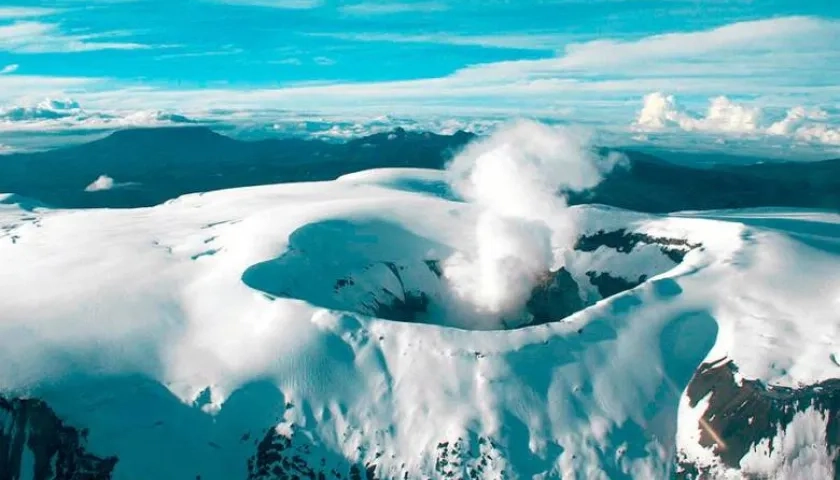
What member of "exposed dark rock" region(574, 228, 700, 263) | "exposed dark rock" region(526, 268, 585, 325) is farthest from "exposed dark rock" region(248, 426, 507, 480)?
"exposed dark rock" region(574, 228, 700, 263)

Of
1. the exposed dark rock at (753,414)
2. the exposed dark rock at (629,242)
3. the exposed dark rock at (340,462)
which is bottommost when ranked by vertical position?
the exposed dark rock at (340,462)

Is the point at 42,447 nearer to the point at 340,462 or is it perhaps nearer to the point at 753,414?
the point at 340,462

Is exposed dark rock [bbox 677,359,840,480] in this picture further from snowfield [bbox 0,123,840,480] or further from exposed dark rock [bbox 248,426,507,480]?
exposed dark rock [bbox 248,426,507,480]

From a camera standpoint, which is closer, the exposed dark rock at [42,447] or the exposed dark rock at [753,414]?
the exposed dark rock at [42,447]

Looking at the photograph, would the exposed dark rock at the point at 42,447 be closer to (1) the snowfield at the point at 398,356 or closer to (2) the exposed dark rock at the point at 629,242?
(1) the snowfield at the point at 398,356

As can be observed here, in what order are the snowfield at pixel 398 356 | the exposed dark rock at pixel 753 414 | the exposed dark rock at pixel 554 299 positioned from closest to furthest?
the snowfield at pixel 398 356 → the exposed dark rock at pixel 753 414 → the exposed dark rock at pixel 554 299

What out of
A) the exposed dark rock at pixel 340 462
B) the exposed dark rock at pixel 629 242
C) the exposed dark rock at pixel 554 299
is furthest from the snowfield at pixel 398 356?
the exposed dark rock at pixel 554 299

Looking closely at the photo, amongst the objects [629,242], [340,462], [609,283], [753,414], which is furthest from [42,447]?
[629,242]
